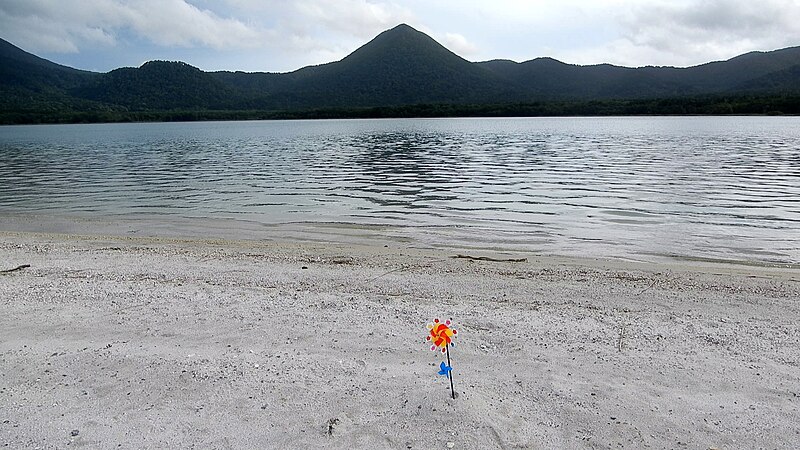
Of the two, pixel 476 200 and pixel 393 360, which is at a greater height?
pixel 393 360

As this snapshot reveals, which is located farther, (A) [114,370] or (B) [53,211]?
(B) [53,211]

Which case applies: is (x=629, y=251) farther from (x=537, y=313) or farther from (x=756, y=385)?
(x=756, y=385)

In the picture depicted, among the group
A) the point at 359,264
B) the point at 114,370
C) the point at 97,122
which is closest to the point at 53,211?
the point at 359,264

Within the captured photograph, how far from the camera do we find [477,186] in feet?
71.6

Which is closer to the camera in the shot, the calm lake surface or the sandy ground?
the sandy ground

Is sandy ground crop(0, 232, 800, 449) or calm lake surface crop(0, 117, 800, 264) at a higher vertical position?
sandy ground crop(0, 232, 800, 449)

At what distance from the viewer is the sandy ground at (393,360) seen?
397 cm

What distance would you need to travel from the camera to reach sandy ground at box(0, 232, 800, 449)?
156 inches

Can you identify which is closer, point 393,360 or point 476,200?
point 393,360

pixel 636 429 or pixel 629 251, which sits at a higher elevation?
pixel 636 429

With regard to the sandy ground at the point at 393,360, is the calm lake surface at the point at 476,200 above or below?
below

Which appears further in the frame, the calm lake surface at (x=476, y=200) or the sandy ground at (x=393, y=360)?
the calm lake surface at (x=476, y=200)

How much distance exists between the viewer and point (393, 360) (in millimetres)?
5105

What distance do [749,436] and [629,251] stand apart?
7.64m
